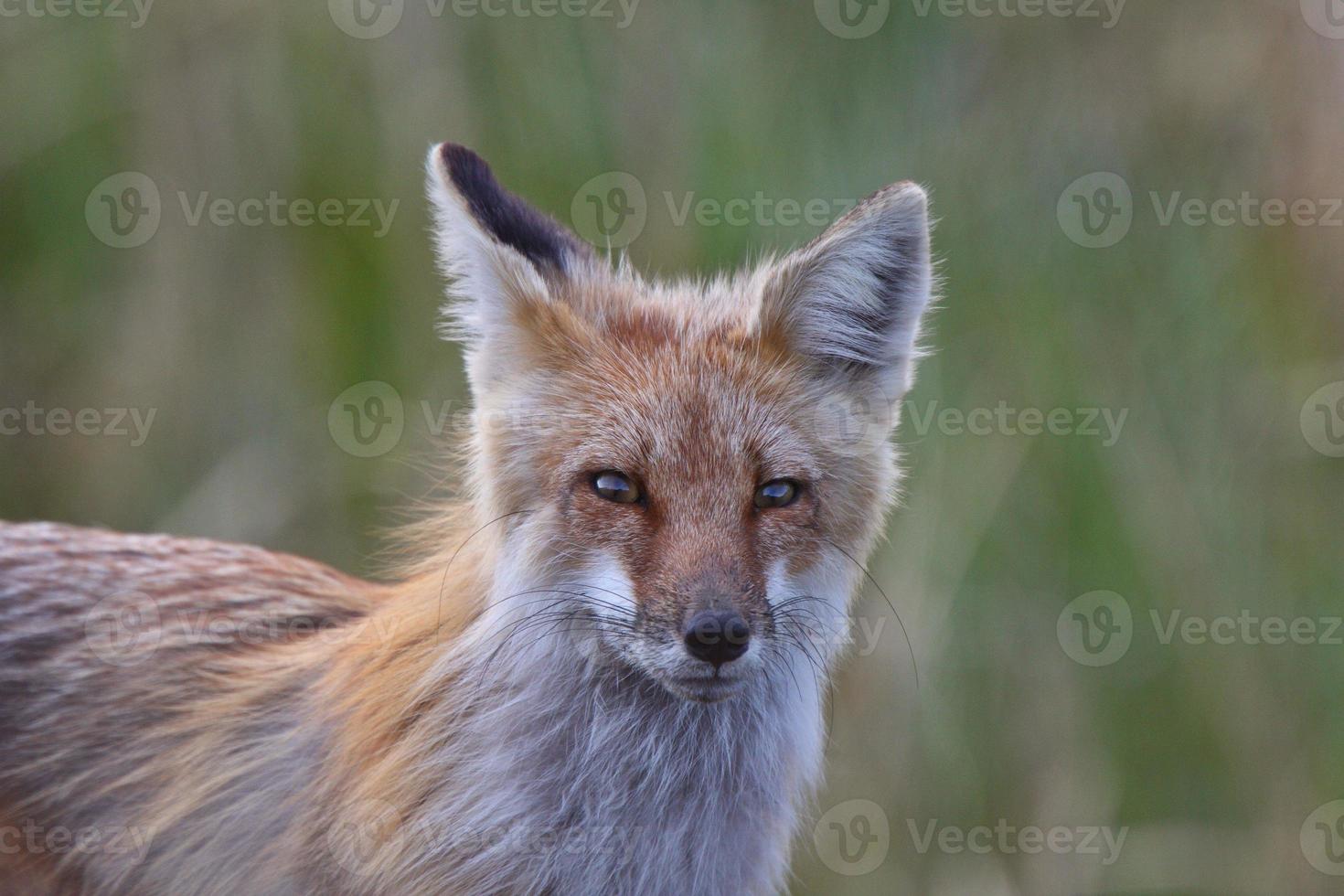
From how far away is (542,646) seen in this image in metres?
2.65

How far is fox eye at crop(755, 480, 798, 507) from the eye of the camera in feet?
8.32

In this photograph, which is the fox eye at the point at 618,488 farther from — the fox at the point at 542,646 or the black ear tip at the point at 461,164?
the black ear tip at the point at 461,164

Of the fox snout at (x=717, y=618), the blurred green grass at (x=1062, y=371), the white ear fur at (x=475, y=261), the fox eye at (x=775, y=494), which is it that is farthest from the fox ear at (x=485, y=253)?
the blurred green grass at (x=1062, y=371)

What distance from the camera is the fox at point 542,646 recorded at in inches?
99.3

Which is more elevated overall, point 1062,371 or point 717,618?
point 1062,371

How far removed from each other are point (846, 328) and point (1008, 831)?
235cm

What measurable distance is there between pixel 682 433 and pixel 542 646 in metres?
0.56

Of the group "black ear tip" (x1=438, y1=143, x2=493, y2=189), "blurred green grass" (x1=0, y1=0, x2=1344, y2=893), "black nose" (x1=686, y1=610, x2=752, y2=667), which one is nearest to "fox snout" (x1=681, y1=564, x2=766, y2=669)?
"black nose" (x1=686, y1=610, x2=752, y2=667)

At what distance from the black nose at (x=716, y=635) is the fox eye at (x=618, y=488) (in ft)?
1.17

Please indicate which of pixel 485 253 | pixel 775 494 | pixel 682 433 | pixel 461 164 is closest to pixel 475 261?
pixel 485 253

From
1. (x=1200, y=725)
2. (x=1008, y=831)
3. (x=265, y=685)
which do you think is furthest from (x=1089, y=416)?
(x=265, y=685)

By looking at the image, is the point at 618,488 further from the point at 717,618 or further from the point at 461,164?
the point at 461,164

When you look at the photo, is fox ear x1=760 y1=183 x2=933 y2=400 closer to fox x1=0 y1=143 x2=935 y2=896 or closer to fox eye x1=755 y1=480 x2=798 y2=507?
fox x1=0 y1=143 x2=935 y2=896

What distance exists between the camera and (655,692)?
2.72 m
